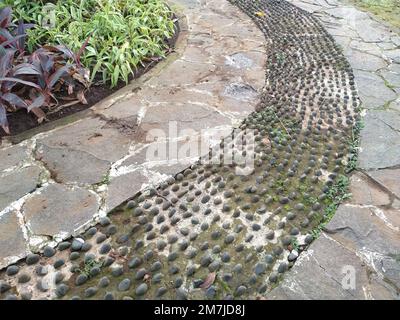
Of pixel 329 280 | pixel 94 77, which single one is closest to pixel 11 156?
pixel 94 77

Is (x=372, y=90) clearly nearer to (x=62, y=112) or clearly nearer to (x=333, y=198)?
(x=333, y=198)

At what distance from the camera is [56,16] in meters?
3.66

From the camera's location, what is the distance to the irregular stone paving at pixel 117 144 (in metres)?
2.15

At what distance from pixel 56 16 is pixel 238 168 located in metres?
2.32

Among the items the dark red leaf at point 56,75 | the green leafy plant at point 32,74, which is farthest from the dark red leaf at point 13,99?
the dark red leaf at point 56,75

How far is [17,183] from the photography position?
2330mm

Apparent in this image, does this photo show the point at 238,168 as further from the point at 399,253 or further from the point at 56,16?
the point at 56,16

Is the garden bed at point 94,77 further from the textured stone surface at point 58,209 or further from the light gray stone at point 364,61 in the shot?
the light gray stone at point 364,61

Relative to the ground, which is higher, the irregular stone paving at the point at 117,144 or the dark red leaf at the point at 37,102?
the dark red leaf at the point at 37,102

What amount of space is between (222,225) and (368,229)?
812 mm

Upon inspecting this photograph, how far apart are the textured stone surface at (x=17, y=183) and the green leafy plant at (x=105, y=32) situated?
116cm

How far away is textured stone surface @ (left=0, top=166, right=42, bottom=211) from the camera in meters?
2.24

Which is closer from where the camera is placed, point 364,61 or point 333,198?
point 333,198
